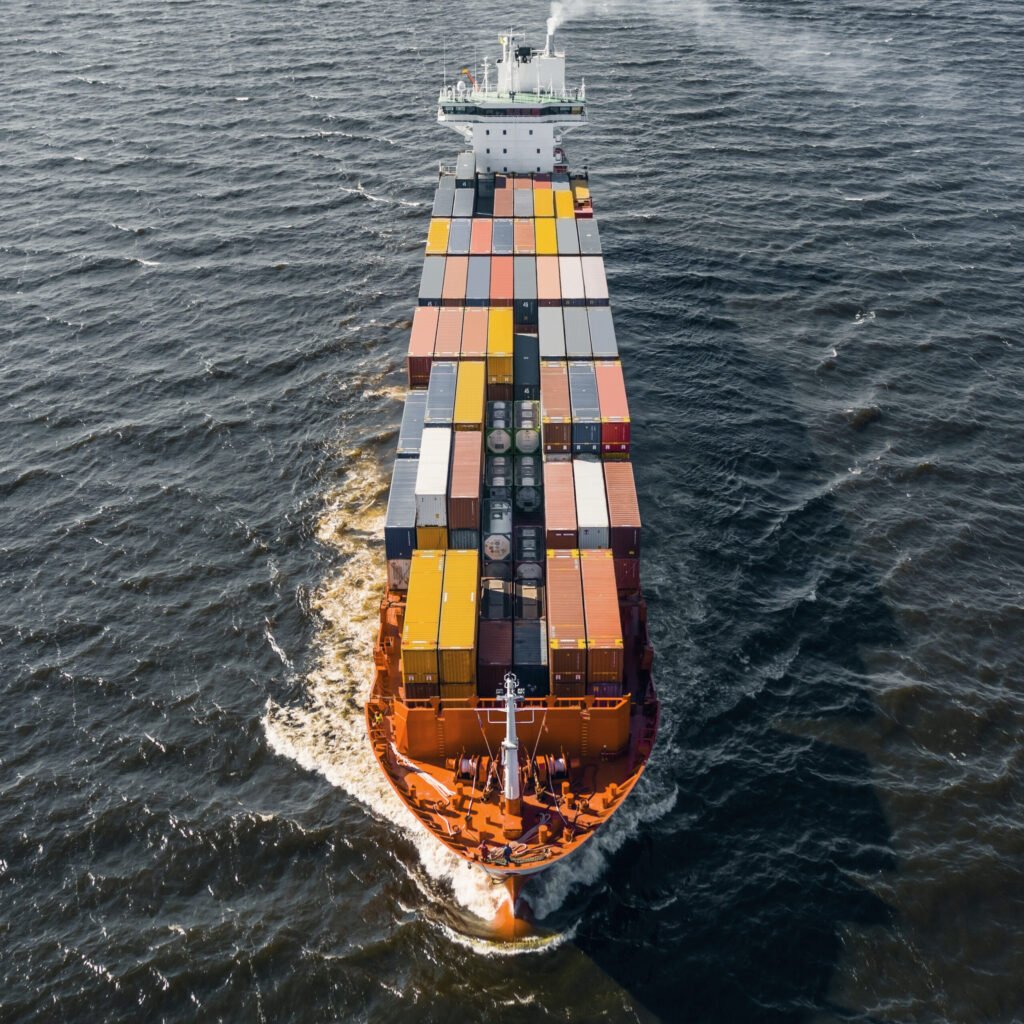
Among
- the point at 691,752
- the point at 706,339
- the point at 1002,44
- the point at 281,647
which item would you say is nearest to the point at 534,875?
the point at 691,752

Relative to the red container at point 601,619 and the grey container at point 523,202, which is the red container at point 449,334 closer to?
the grey container at point 523,202

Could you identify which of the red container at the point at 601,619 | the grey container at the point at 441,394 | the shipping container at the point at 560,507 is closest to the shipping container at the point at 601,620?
the red container at the point at 601,619

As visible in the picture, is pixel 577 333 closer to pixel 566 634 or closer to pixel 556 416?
pixel 556 416

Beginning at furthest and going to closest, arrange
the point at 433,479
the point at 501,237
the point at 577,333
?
the point at 501,237 < the point at 577,333 < the point at 433,479

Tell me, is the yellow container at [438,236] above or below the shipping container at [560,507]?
above

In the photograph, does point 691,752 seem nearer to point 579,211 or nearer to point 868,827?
point 868,827

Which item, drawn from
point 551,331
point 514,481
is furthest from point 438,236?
point 514,481
